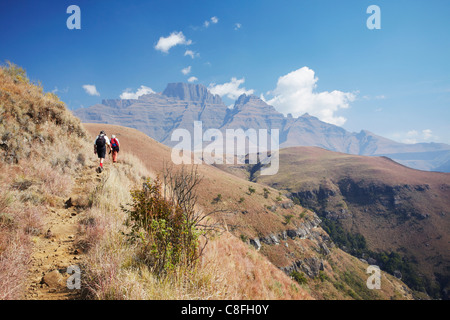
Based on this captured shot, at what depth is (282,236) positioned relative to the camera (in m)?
44.3

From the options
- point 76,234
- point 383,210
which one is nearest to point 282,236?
point 76,234

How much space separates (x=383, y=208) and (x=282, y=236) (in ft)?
283

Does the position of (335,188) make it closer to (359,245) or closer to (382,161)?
(359,245)

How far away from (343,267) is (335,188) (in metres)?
71.0

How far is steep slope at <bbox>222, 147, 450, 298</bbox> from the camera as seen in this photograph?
6956 cm

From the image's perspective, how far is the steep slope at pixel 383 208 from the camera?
228 feet

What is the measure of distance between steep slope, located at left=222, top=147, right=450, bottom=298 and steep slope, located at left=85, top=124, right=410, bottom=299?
1898cm

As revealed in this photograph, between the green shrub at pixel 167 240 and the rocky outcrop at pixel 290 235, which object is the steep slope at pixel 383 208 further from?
the green shrub at pixel 167 240

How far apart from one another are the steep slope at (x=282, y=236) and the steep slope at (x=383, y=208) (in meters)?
19.0

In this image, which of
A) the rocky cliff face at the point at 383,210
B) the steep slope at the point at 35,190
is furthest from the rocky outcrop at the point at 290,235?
the rocky cliff face at the point at 383,210

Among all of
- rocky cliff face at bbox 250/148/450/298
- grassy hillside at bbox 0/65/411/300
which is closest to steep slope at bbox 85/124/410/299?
rocky cliff face at bbox 250/148/450/298

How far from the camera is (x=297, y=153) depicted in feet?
582

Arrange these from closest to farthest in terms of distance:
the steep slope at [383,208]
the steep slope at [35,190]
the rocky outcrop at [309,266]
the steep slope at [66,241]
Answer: the steep slope at [66,241] → the steep slope at [35,190] → the rocky outcrop at [309,266] → the steep slope at [383,208]
